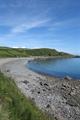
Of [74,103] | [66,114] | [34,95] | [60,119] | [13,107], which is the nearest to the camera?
[13,107]

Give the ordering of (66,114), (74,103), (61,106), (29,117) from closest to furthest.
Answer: (29,117)
(66,114)
(61,106)
(74,103)

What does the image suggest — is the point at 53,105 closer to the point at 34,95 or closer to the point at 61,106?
the point at 61,106

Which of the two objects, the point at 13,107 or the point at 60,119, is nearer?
the point at 13,107

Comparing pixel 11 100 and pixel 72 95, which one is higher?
pixel 11 100

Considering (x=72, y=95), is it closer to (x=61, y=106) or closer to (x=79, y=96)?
(x=79, y=96)

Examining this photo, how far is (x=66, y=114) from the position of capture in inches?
1056

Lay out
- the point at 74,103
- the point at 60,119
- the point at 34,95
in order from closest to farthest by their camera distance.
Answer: the point at 60,119 < the point at 74,103 < the point at 34,95

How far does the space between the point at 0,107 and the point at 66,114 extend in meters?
11.3

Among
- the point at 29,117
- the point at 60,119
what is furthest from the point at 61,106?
the point at 29,117

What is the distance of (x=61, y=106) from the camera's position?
30141 mm

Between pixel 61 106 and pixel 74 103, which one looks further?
pixel 74 103

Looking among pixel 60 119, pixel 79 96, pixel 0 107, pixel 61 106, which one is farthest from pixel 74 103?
pixel 0 107

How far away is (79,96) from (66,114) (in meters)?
11.2

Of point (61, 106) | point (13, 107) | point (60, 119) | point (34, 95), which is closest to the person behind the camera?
point (13, 107)
